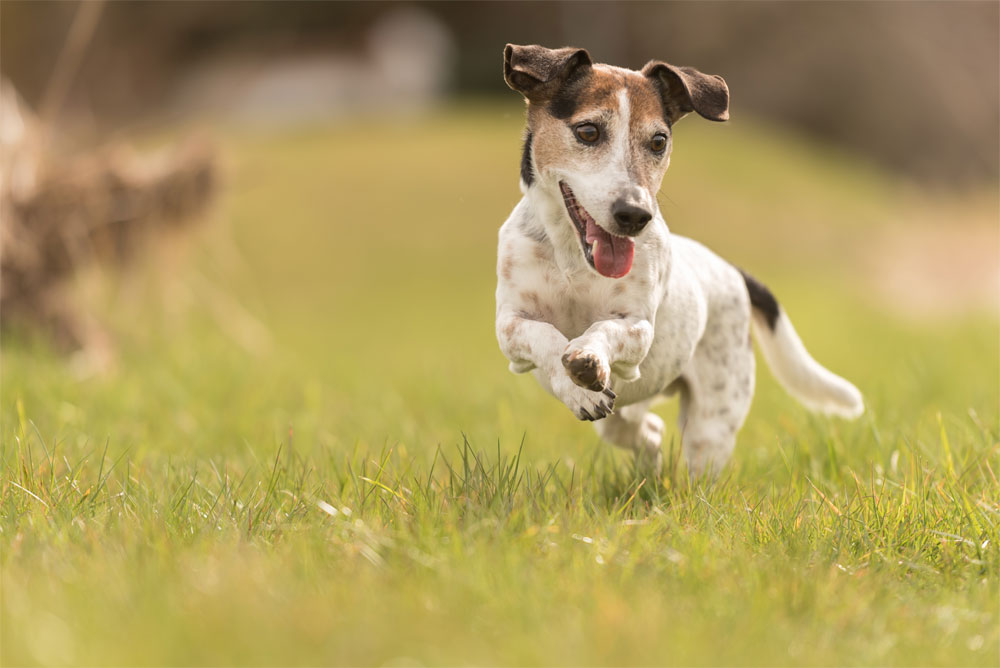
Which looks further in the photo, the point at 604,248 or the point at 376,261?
the point at 376,261

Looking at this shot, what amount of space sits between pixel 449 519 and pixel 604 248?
997 mm

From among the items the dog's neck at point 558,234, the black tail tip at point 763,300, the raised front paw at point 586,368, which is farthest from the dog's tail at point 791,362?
the raised front paw at point 586,368

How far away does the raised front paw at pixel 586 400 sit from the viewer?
3.20m

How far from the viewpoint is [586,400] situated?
321 cm

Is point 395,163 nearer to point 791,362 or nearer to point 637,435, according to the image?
point 791,362

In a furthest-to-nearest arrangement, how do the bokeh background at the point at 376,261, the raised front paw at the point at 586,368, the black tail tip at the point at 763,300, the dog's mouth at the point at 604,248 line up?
the black tail tip at the point at 763,300 < the dog's mouth at the point at 604,248 < the raised front paw at the point at 586,368 < the bokeh background at the point at 376,261

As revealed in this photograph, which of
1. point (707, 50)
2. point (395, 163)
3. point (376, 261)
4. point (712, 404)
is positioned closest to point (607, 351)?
point (712, 404)

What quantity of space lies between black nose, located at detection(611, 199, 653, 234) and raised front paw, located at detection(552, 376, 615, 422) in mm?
500

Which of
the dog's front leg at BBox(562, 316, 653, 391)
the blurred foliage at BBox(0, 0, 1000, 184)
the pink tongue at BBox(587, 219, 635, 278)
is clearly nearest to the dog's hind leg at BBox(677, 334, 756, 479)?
the dog's front leg at BBox(562, 316, 653, 391)

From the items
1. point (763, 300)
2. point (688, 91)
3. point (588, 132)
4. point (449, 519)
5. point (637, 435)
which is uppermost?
point (688, 91)

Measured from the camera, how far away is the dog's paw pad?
306 cm

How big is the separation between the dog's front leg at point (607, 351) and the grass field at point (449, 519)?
0.51 m

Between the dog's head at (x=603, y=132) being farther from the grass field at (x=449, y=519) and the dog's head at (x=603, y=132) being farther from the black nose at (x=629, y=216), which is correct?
the grass field at (x=449, y=519)

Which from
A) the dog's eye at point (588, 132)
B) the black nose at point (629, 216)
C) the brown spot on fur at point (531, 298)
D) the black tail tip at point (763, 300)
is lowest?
the black tail tip at point (763, 300)
